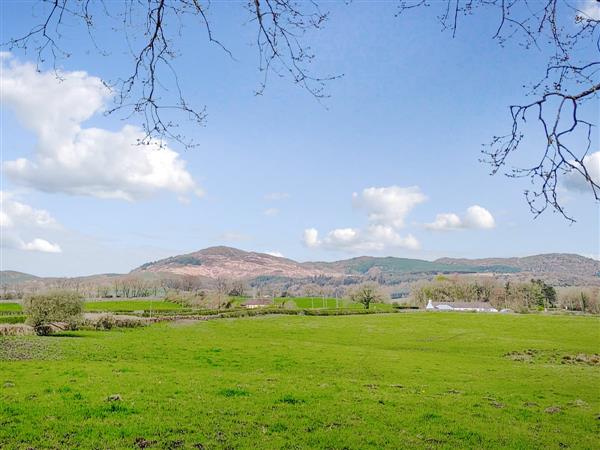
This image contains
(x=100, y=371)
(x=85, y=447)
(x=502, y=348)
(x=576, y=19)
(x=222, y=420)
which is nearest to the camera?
(x=576, y=19)

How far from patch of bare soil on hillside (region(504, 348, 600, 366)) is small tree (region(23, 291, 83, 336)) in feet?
130

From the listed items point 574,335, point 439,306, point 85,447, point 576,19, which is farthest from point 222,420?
point 439,306

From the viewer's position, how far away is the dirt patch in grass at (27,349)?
23.6m

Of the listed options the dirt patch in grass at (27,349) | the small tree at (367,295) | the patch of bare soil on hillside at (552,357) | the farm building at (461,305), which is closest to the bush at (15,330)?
the dirt patch in grass at (27,349)

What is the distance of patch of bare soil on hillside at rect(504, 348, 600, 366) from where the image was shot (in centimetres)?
2973

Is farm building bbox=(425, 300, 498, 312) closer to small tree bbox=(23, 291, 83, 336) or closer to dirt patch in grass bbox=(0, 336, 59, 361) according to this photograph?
small tree bbox=(23, 291, 83, 336)

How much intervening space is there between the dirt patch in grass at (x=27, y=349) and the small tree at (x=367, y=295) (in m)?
86.4

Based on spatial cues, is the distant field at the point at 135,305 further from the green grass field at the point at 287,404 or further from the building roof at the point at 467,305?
the green grass field at the point at 287,404

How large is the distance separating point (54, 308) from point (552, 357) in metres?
44.0

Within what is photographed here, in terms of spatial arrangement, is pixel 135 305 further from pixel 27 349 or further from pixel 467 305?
pixel 467 305

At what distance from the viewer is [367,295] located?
111 meters

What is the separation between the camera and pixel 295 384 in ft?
50.9

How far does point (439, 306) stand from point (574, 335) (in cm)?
7986

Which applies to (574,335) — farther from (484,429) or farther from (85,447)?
(85,447)
